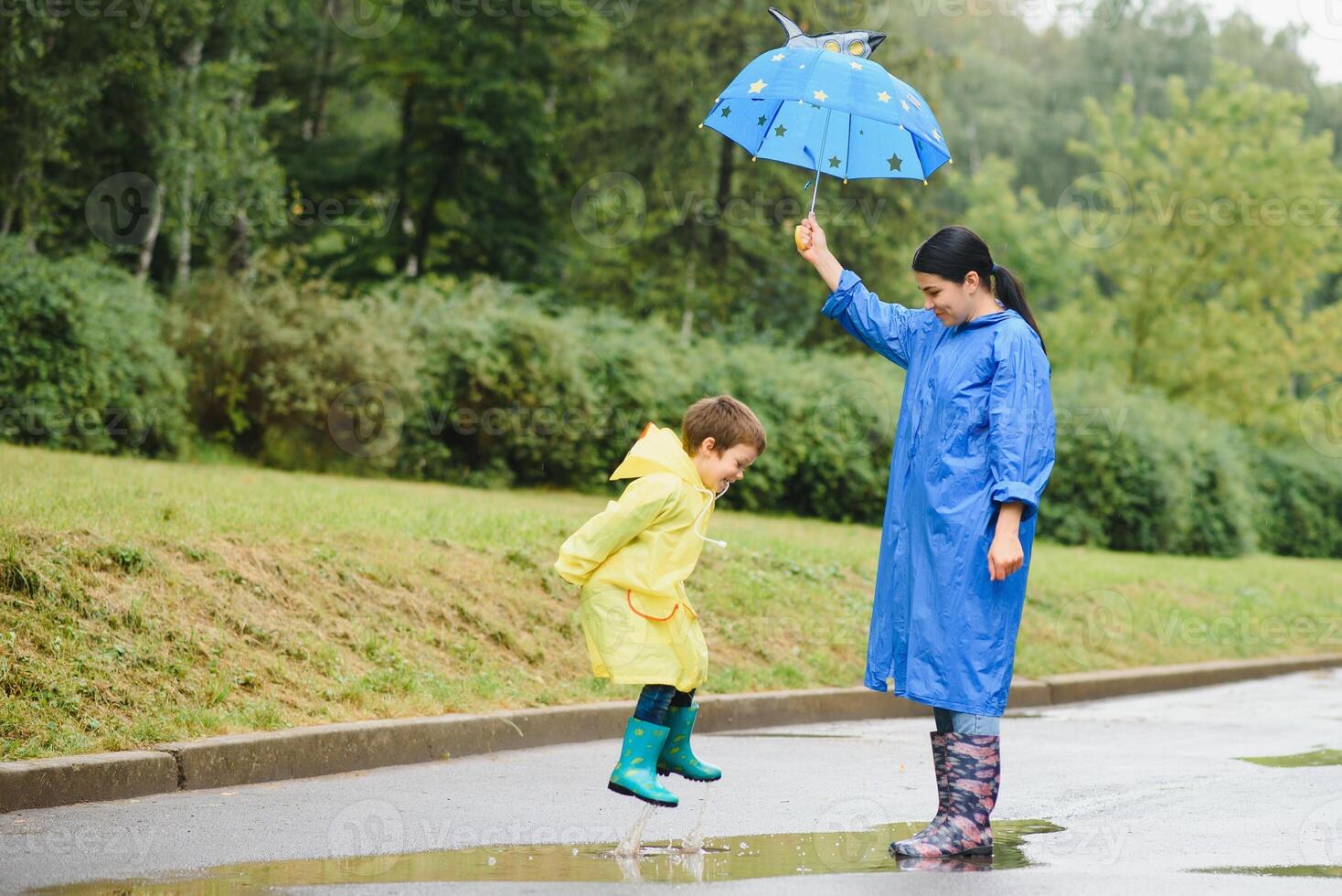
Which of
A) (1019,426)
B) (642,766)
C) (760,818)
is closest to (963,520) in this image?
(1019,426)

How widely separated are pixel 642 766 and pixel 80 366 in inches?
496

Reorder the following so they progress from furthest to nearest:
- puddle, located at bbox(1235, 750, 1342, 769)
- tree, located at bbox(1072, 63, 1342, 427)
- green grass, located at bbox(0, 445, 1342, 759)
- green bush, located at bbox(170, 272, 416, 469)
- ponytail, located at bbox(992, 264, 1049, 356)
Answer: tree, located at bbox(1072, 63, 1342, 427), green bush, located at bbox(170, 272, 416, 469), puddle, located at bbox(1235, 750, 1342, 769), green grass, located at bbox(0, 445, 1342, 759), ponytail, located at bbox(992, 264, 1049, 356)

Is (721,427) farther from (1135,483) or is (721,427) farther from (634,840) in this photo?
(1135,483)

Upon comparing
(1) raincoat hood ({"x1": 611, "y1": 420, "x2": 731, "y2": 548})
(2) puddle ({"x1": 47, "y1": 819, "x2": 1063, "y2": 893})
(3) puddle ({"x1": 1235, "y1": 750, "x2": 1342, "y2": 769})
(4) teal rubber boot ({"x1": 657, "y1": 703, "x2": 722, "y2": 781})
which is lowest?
(3) puddle ({"x1": 1235, "y1": 750, "x2": 1342, "y2": 769})

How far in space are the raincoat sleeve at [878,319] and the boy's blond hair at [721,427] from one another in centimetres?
60

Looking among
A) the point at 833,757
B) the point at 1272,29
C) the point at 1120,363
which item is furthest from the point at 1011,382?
the point at 1272,29

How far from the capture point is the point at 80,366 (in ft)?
52.7

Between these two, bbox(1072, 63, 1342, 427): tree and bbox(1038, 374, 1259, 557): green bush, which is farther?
bbox(1072, 63, 1342, 427): tree

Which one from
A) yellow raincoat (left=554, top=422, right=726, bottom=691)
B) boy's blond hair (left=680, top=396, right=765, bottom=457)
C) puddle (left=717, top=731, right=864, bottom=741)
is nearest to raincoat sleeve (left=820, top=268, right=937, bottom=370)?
boy's blond hair (left=680, top=396, right=765, bottom=457)

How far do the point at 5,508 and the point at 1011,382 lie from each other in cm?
575

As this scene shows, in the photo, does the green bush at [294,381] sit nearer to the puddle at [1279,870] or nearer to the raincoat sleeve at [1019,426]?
the raincoat sleeve at [1019,426]

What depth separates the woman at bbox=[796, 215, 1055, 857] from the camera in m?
5.15

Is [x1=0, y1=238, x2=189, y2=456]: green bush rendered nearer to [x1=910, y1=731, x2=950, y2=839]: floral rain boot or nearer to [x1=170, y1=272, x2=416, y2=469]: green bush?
[x1=170, y1=272, x2=416, y2=469]: green bush

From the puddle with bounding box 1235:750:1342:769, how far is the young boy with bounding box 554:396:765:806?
4081 mm
